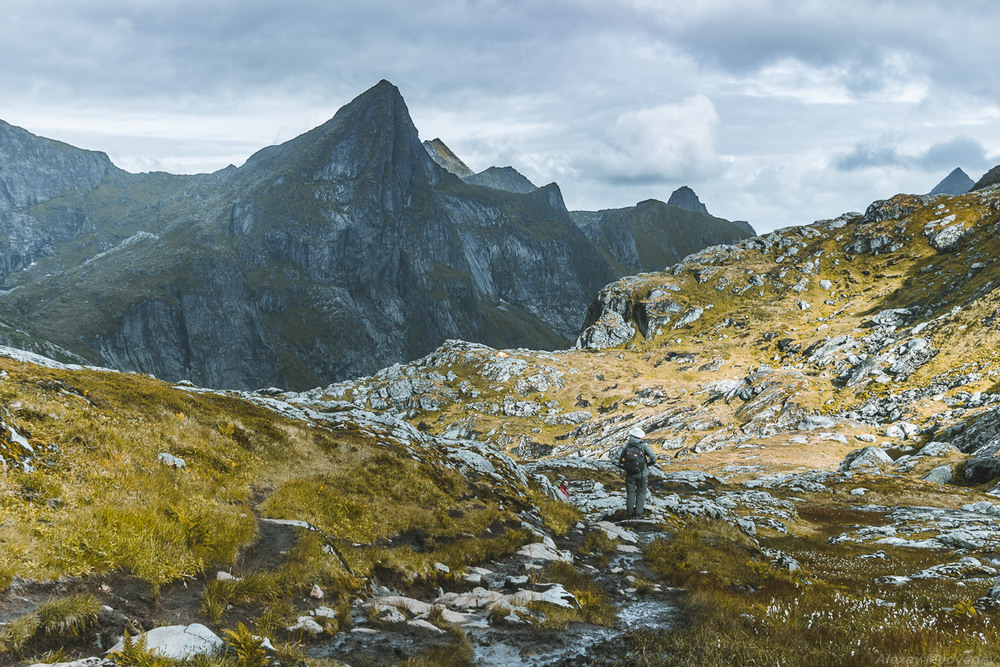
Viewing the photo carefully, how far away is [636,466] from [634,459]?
42cm

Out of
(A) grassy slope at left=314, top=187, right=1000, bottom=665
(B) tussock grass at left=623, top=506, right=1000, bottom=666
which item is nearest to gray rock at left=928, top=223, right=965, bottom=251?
(A) grassy slope at left=314, top=187, right=1000, bottom=665

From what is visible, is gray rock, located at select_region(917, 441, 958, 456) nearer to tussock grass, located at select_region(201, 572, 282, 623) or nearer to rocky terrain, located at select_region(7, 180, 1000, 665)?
rocky terrain, located at select_region(7, 180, 1000, 665)

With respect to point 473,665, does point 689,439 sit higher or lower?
lower

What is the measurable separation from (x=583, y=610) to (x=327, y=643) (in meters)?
5.78

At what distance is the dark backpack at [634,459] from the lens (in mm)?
24500

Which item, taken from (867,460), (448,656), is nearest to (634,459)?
(448,656)

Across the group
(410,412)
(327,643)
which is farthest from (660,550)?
(410,412)

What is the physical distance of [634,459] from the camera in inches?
963

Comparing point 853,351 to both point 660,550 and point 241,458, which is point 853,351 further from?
point 241,458

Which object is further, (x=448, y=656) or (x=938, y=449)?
(x=938, y=449)

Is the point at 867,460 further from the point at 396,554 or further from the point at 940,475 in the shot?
the point at 396,554

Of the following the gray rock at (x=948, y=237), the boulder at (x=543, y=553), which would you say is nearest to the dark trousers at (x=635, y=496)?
the boulder at (x=543, y=553)

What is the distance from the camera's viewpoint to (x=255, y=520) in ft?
41.3

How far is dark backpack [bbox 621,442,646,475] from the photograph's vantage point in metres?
24.5
